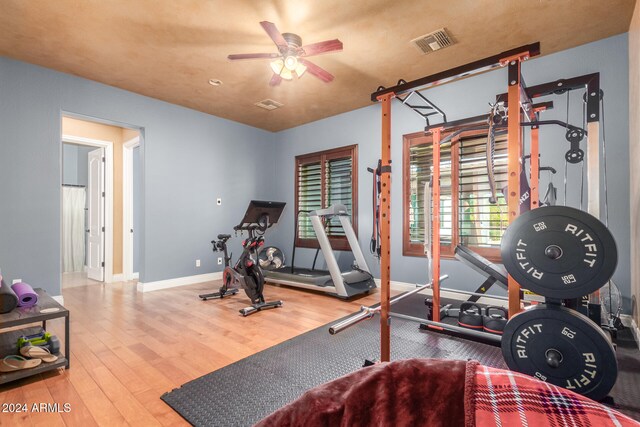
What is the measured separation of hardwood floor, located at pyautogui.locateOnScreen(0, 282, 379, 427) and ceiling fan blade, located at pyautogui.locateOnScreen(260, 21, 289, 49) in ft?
8.69

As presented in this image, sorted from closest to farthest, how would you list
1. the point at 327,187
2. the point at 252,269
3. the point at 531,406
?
the point at 531,406, the point at 252,269, the point at 327,187

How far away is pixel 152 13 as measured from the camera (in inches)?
110

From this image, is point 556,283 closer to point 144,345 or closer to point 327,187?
point 144,345

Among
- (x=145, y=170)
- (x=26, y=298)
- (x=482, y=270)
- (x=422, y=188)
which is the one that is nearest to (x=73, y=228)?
(x=145, y=170)

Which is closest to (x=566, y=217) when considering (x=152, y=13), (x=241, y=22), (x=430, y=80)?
(x=430, y=80)

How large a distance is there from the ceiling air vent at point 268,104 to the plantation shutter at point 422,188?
2222 millimetres

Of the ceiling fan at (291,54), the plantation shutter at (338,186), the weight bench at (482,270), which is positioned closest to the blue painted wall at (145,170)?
the plantation shutter at (338,186)

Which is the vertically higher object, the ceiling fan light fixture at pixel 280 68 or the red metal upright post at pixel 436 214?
the ceiling fan light fixture at pixel 280 68

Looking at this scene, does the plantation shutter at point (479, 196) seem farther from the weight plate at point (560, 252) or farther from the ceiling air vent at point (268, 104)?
the ceiling air vent at point (268, 104)

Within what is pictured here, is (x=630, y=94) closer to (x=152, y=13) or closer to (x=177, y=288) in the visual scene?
(x=152, y=13)

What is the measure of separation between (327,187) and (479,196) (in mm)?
2631

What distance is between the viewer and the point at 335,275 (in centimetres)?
423

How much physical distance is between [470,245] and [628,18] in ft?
8.81

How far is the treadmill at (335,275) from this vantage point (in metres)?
4.25
